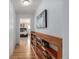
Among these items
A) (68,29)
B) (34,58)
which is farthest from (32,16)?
(68,29)

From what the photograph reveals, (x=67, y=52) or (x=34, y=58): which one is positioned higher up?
(x=67, y=52)

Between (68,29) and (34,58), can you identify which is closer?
(68,29)
